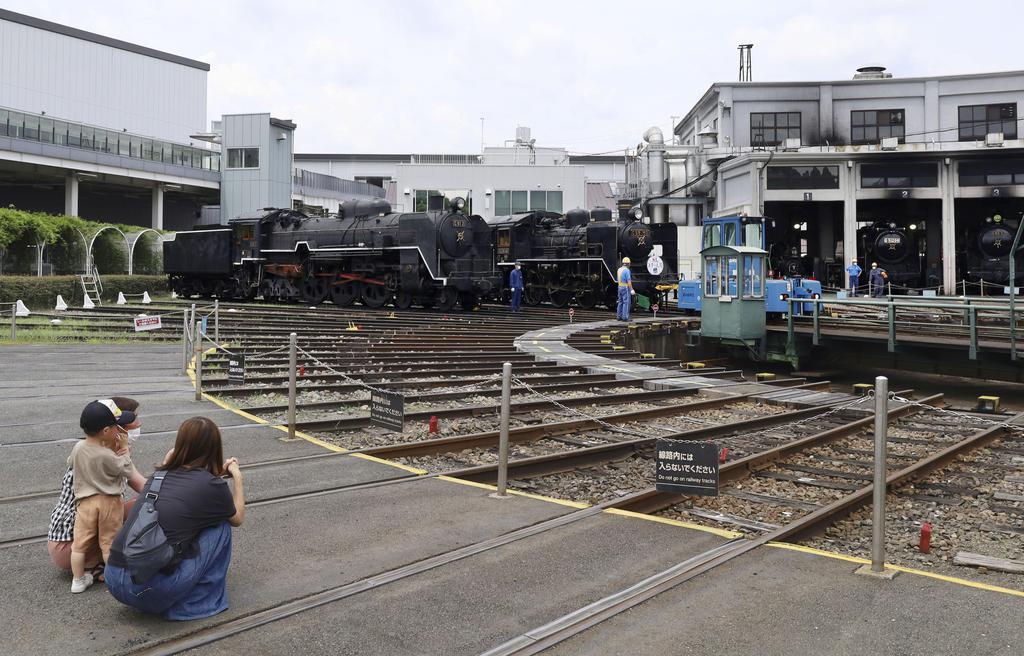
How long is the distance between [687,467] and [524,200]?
44.8 m

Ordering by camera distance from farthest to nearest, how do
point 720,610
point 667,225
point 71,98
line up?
point 71,98 → point 667,225 → point 720,610

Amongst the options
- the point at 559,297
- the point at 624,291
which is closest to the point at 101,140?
the point at 559,297

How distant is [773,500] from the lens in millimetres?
7699

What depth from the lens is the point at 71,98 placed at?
183 feet

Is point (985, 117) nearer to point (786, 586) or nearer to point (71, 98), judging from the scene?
point (786, 586)

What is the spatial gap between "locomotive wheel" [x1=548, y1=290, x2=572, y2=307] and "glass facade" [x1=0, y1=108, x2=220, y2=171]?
28349 millimetres

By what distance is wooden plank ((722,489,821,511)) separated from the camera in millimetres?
7543

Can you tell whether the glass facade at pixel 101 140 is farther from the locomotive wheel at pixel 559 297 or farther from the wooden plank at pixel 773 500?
the wooden plank at pixel 773 500

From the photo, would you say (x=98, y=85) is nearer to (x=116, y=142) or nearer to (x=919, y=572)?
(x=116, y=142)

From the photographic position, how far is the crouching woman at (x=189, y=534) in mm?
4301

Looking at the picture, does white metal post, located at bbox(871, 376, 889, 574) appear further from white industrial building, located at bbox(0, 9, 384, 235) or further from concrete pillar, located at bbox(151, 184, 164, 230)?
concrete pillar, located at bbox(151, 184, 164, 230)

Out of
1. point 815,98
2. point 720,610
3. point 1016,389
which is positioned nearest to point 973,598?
point 720,610

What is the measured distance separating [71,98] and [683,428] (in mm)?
57281

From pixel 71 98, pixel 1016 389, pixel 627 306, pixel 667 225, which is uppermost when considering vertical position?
pixel 71 98
